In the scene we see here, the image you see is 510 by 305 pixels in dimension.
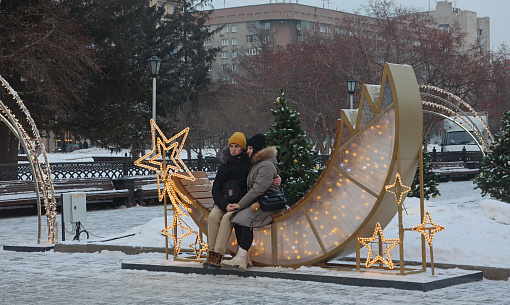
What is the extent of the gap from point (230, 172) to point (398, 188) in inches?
97.6

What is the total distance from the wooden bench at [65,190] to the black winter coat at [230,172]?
1345 cm

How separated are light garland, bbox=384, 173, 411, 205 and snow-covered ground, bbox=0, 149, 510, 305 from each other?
3.35 ft

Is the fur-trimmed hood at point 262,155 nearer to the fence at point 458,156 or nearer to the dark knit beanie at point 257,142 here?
the dark knit beanie at point 257,142

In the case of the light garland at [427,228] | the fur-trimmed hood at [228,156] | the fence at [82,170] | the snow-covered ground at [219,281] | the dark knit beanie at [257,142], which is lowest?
the snow-covered ground at [219,281]

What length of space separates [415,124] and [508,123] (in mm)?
12029

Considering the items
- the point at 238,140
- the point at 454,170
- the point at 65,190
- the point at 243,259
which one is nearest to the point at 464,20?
the point at 454,170

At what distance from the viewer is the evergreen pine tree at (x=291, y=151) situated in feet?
53.9

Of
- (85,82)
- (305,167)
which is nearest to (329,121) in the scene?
(85,82)

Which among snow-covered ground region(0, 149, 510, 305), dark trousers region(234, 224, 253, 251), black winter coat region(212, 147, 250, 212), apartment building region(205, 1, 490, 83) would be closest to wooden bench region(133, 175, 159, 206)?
snow-covered ground region(0, 149, 510, 305)

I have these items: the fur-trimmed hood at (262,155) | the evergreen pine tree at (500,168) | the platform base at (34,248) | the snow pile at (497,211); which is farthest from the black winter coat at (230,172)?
the evergreen pine tree at (500,168)

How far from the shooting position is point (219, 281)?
10.1 m

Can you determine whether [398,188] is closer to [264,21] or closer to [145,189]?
[145,189]

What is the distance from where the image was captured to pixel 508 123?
66.8 feet

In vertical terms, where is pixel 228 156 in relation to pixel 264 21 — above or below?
below
